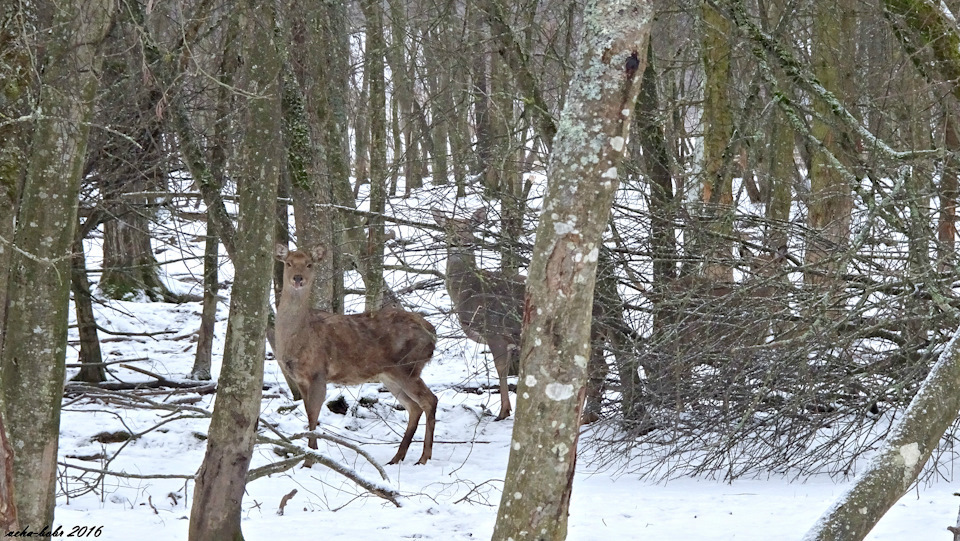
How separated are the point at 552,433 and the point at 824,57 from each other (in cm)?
963

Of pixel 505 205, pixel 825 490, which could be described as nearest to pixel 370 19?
pixel 505 205

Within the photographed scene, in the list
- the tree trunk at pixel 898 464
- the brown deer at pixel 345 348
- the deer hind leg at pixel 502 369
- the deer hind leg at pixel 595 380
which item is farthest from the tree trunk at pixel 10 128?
the deer hind leg at pixel 502 369

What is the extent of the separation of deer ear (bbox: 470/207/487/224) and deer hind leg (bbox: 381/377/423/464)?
6.85 feet

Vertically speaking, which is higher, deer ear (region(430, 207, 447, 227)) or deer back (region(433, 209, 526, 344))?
deer ear (region(430, 207, 447, 227))

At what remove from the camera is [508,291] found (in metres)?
8.66

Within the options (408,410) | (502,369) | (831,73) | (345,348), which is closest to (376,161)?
(345,348)

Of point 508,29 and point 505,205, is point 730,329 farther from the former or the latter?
point 508,29

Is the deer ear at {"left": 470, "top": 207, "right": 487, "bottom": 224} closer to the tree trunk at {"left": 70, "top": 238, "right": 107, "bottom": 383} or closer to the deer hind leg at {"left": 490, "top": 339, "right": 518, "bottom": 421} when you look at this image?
the deer hind leg at {"left": 490, "top": 339, "right": 518, "bottom": 421}

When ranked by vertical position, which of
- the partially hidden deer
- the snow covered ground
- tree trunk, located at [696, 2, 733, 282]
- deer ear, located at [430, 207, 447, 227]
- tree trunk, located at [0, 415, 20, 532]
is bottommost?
the snow covered ground

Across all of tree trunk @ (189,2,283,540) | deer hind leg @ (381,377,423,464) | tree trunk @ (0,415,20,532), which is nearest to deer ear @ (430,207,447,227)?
deer hind leg @ (381,377,423,464)


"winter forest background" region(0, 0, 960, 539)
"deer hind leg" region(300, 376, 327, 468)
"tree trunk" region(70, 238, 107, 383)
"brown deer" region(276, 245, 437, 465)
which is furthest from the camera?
"tree trunk" region(70, 238, 107, 383)

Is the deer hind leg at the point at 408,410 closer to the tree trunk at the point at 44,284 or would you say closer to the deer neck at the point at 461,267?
the deer neck at the point at 461,267

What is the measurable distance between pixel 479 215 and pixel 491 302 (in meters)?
1.78

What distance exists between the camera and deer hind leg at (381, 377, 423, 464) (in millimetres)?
9128
